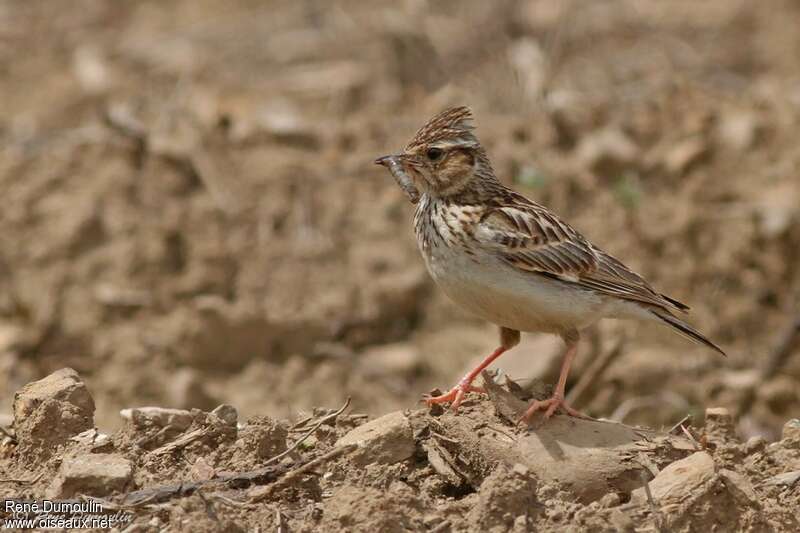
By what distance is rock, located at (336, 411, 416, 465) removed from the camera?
17.3 ft

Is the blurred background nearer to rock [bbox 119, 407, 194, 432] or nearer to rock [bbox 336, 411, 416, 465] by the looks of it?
rock [bbox 336, 411, 416, 465]

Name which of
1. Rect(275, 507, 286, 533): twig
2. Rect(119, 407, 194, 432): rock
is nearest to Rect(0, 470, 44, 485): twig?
Rect(119, 407, 194, 432): rock

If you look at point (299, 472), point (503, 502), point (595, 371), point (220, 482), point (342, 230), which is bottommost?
point (503, 502)

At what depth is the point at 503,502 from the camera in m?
4.90

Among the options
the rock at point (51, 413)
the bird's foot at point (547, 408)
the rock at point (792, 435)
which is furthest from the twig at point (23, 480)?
the rock at point (792, 435)

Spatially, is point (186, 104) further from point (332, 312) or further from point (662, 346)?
point (662, 346)

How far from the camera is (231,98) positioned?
1142 centimetres

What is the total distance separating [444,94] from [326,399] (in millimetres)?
3512

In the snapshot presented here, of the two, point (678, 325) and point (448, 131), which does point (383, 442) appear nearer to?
point (448, 131)

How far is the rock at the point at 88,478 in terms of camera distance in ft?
16.4

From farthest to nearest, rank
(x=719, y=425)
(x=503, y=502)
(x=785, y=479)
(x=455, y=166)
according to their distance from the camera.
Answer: (x=455, y=166) → (x=719, y=425) → (x=785, y=479) → (x=503, y=502)

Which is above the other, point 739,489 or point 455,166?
point 455,166

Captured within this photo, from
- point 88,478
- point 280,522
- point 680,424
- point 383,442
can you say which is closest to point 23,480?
point 88,478

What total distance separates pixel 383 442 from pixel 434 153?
191 cm
